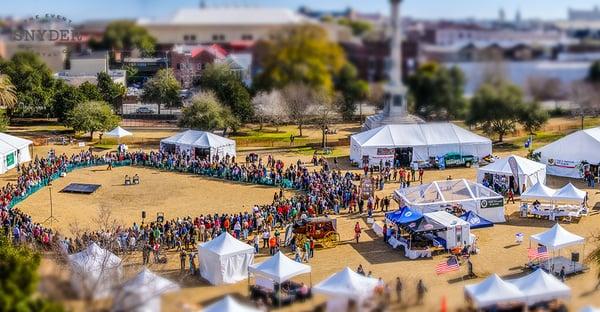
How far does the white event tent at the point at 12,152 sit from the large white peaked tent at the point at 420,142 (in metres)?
14.1

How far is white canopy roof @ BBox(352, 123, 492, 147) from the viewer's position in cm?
3188

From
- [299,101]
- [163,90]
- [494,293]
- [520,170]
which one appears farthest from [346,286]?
[163,90]

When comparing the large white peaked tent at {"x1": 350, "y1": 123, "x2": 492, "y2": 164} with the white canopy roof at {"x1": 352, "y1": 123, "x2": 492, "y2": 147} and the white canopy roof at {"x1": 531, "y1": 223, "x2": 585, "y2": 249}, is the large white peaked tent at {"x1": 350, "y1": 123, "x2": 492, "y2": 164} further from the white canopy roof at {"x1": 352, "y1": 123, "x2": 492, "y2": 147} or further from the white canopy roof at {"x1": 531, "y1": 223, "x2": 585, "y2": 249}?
the white canopy roof at {"x1": 531, "y1": 223, "x2": 585, "y2": 249}

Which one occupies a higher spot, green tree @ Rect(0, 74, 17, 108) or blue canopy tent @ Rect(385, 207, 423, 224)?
green tree @ Rect(0, 74, 17, 108)

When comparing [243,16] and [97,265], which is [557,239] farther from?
[243,16]

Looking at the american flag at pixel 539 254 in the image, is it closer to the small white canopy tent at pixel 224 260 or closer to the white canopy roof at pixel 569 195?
the white canopy roof at pixel 569 195

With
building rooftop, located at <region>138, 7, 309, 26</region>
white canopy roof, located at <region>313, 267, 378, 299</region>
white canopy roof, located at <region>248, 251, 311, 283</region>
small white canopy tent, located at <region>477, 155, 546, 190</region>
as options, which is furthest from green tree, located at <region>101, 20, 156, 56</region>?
white canopy roof, located at <region>313, 267, 378, 299</region>

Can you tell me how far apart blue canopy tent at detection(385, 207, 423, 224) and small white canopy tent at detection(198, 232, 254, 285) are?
4.53 meters

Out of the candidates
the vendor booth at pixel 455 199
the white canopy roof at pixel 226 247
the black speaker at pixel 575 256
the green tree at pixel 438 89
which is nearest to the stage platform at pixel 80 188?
the white canopy roof at pixel 226 247

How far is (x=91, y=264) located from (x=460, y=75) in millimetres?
10576

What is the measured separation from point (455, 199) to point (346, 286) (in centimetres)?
890

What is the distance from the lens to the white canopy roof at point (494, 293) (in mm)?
14781

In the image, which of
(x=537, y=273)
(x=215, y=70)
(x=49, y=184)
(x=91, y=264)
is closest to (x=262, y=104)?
(x=215, y=70)

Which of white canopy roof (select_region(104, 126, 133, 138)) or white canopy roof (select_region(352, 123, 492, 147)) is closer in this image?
white canopy roof (select_region(352, 123, 492, 147))
